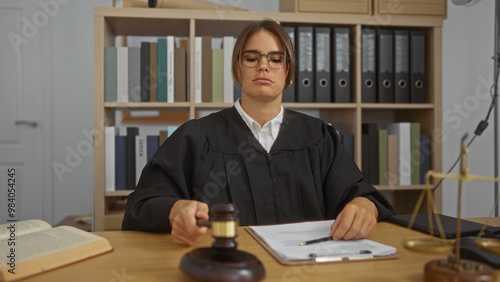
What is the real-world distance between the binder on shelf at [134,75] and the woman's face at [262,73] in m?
1.05

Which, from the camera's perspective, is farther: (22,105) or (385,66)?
(22,105)

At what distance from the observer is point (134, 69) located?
2.47 meters

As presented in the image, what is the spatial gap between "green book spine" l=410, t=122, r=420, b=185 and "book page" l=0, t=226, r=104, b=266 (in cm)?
212

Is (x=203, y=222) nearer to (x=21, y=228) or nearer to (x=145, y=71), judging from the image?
(x=21, y=228)

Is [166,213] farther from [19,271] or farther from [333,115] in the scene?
[333,115]

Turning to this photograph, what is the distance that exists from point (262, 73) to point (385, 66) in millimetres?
1357

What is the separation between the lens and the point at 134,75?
2.47m

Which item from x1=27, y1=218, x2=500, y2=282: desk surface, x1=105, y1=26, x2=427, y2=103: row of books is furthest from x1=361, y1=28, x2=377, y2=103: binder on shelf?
x1=27, y1=218, x2=500, y2=282: desk surface

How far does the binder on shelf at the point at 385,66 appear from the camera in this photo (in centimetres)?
260

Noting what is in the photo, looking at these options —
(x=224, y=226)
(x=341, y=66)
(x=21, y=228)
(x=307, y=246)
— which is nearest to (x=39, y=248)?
(x=21, y=228)

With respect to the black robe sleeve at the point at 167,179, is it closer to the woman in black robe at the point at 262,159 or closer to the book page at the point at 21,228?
the woman in black robe at the point at 262,159

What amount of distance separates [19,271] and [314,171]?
39.0 inches

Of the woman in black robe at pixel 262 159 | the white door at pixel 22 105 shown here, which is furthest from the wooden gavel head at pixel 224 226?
the white door at pixel 22 105

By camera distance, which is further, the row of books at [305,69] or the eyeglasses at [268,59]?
the row of books at [305,69]
